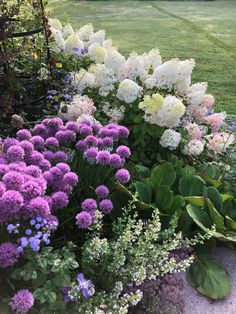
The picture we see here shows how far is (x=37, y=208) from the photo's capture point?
192cm

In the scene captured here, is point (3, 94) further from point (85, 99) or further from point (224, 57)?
point (224, 57)

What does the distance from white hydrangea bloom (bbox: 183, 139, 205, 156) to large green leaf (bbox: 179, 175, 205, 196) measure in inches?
20.6

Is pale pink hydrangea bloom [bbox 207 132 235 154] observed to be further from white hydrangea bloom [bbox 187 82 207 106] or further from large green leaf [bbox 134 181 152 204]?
large green leaf [bbox 134 181 152 204]

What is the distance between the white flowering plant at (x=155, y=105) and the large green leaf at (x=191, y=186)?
0.49m

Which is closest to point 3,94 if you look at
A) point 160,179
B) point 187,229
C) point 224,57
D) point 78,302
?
point 160,179

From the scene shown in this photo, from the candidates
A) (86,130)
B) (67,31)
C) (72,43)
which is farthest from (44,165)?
(67,31)

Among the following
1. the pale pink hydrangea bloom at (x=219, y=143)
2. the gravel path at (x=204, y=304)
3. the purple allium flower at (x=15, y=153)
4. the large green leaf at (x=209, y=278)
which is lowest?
the gravel path at (x=204, y=304)

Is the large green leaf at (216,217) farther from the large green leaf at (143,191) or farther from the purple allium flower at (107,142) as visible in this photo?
the purple allium flower at (107,142)

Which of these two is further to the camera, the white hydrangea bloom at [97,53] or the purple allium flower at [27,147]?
the white hydrangea bloom at [97,53]

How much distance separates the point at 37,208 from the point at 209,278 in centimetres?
93

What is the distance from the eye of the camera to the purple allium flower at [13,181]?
A: 1.98 metres

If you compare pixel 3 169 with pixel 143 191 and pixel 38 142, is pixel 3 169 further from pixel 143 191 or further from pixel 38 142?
pixel 143 191

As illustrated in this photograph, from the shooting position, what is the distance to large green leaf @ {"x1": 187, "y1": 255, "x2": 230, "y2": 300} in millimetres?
2318

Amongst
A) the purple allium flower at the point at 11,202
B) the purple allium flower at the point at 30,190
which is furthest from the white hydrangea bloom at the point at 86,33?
the purple allium flower at the point at 11,202
